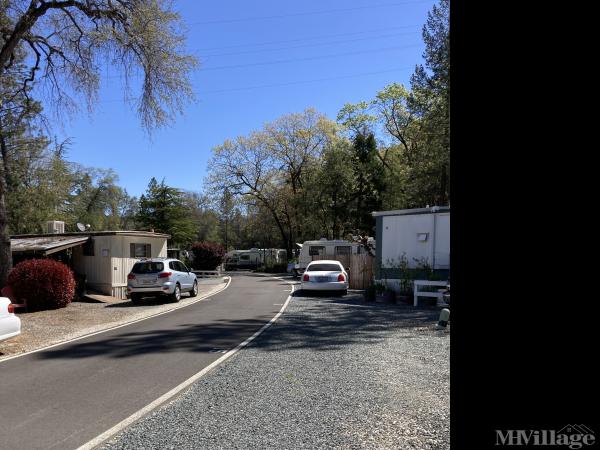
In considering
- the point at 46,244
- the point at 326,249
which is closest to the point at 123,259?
the point at 46,244

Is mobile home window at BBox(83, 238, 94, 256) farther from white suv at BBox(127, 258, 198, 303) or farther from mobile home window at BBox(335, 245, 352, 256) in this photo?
mobile home window at BBox(335, 245, 352, 256)

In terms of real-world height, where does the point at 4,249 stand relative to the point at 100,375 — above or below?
above

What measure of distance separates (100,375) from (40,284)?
34.4 ft

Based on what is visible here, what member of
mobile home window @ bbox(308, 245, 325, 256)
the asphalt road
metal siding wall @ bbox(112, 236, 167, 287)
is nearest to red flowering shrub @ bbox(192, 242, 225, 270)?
mobile home window @ bbox(308, 245, 325, 256)

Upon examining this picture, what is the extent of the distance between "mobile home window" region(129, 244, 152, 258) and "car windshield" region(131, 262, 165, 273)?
4.03 meters

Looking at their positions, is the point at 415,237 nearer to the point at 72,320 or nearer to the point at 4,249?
the point at 72,320

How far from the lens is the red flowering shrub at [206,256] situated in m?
41.0

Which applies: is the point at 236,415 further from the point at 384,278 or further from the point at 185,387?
the point at 384,278

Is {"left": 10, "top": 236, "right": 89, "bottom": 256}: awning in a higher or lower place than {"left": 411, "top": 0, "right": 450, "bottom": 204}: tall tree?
lower

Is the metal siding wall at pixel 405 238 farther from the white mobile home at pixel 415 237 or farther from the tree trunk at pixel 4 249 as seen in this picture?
the tree trunk at pixel 4 249

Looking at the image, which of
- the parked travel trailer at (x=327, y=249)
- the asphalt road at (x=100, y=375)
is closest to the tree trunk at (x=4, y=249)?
the asphalt road at (x=100, y=375)
